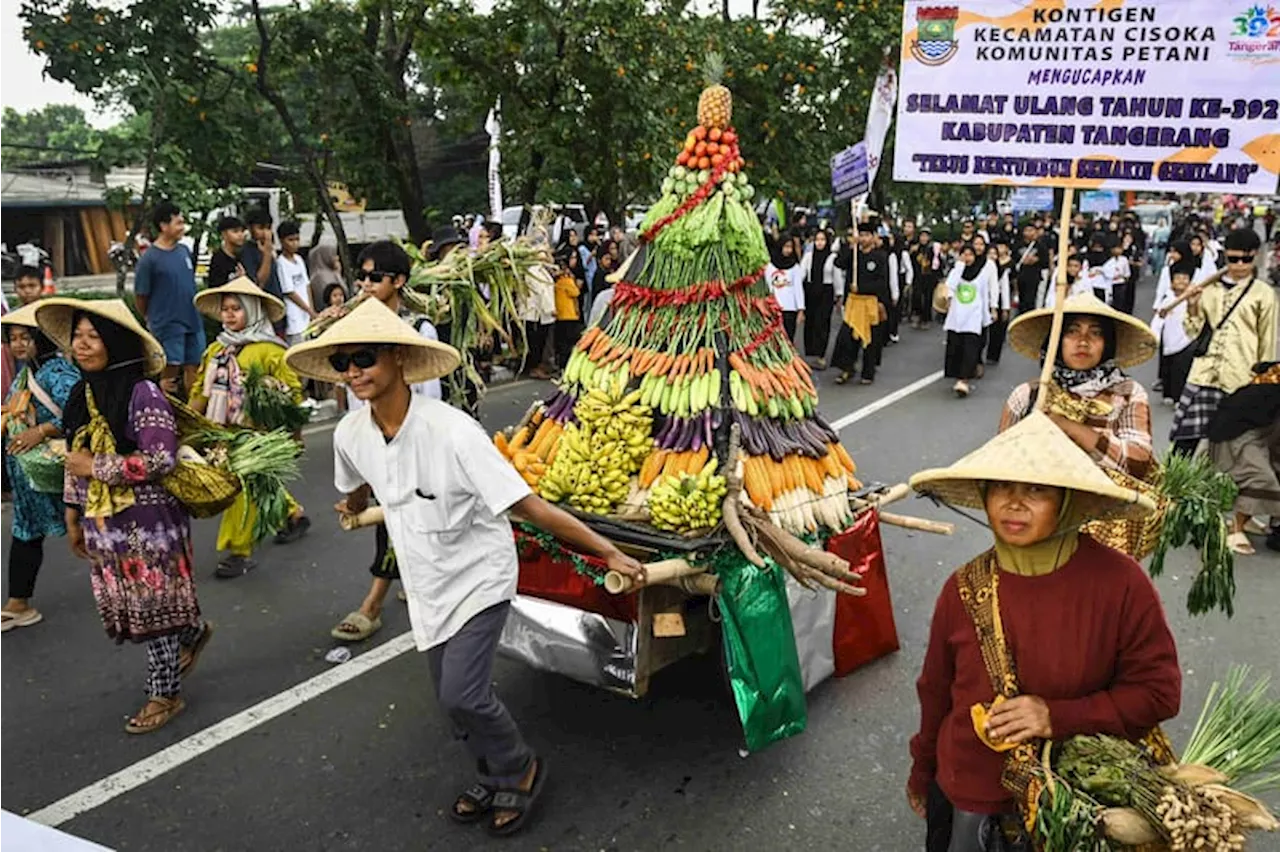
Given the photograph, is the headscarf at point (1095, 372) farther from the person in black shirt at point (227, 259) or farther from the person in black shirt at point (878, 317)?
the person in black shirt at point (878, 317)

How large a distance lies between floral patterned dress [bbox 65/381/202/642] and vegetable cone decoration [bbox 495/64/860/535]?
1367 mm

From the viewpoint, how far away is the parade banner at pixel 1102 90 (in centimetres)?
356

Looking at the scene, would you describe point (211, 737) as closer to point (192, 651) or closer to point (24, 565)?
point (192, 651)

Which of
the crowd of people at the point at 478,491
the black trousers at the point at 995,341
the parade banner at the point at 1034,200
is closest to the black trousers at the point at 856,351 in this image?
the black trousers at the point at 995,341

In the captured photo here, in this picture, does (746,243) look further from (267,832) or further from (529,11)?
(529,11)

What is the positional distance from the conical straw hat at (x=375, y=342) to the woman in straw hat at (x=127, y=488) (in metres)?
0.77

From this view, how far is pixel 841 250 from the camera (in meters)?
12.4

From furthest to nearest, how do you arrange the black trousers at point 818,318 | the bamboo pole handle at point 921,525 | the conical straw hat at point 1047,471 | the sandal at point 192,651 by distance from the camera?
1. the black trousers at point 818,318
2. the sandal at point 192,651
3. the bamboo pole handle at point 921,525
4. the conical straw hat at point 1047,471

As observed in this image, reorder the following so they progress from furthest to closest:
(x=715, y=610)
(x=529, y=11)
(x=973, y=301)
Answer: (x=529, y=11) → (x=973, y=301) → (x=715, y=610)

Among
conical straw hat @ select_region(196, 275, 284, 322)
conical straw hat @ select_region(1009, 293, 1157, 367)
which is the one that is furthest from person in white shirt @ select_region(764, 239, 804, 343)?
conical straw hat @ select_region(1009, 293, 1157, 367)

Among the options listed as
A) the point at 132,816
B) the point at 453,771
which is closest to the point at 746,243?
the point at 453,771

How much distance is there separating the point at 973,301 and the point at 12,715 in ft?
32.2

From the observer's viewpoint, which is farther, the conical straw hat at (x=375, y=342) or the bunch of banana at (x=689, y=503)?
the bunch of banana at (x=689, y=503)

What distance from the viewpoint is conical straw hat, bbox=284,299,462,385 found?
3006 mm
